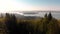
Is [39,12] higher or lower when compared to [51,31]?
higher

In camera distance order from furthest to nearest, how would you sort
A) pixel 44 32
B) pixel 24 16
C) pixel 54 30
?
pixel 24 16, pixel 44 32, pixel 54 30

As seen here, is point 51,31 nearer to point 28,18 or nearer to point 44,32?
point 44,32

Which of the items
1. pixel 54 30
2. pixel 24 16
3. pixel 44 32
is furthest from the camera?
pixel 24 16

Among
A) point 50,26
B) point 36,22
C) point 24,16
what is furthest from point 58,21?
point 24,16

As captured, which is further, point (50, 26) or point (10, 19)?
point (10, 19)

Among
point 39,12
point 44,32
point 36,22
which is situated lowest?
point 44,32

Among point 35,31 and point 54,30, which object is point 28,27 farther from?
point 54,30
